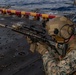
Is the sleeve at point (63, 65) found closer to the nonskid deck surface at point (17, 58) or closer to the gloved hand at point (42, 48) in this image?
the gloved hand at point (42, 48)

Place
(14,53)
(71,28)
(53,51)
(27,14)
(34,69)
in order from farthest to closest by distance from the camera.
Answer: (27,14) < (14,53) < (34,69) < (53,51) < (71,28)

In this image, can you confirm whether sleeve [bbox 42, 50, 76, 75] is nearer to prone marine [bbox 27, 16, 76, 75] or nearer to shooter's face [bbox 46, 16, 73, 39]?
prone marine [bbox 27, 16, 76, 75]

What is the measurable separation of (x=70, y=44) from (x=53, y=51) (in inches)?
31.5

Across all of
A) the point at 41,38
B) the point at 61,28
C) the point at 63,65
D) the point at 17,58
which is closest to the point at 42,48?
the point at 41,38

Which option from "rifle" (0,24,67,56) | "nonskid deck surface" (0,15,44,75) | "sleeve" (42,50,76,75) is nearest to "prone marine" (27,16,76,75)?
"sleeve" (42,50,76,75)

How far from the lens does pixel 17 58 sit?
8.66m

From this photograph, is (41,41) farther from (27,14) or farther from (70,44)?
(27,14)

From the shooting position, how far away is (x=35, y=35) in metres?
5.30

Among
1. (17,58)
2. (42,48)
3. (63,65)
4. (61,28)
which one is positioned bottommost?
(17,58)

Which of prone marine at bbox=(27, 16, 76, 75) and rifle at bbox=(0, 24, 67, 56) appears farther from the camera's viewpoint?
rifle at bbox=(0, 24, 67, 56)

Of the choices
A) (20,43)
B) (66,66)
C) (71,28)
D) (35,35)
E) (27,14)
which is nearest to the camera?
(66,66)

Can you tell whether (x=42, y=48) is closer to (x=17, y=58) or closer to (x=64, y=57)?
(x=64, y=57)

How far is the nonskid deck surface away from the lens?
7.66m

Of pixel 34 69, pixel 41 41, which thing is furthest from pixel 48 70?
pixel 34 69
